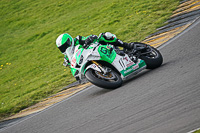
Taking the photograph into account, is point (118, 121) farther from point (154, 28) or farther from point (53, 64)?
point (53, 64)

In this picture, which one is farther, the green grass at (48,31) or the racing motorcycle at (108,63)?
the green grass at (48,31)

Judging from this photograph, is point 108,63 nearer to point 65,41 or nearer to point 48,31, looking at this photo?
point 65,41

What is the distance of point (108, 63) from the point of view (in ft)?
24.9

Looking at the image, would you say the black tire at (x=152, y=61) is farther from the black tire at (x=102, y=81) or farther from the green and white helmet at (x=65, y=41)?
the green and white helmet at (x=65, y=41)

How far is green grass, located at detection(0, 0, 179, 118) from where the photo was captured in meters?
12.0

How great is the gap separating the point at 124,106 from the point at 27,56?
43.7 ft

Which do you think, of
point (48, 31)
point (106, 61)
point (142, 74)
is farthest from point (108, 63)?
point (48, 31)

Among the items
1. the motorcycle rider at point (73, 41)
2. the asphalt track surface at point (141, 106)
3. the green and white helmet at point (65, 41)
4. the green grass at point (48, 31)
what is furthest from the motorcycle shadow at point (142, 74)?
the green grass at point (48, 31)

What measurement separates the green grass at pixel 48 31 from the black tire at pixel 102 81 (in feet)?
11.5

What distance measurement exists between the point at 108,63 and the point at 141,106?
2.24 m

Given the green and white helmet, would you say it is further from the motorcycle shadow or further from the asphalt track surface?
the motorcycle shadow

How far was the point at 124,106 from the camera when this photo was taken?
5883mm

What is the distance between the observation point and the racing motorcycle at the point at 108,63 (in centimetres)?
719

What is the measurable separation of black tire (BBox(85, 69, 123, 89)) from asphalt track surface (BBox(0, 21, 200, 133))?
13cm
